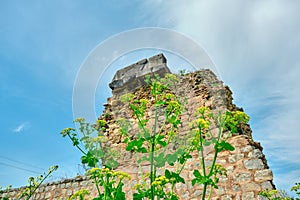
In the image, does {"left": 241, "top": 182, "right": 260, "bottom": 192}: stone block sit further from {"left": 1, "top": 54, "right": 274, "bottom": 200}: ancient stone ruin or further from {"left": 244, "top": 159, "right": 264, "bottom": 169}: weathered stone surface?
{"left": 244, "top": 159, "right": 264, "bottom": 169}: weathered stone surface

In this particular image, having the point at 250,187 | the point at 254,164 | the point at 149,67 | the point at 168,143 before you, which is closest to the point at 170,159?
the point at 168,143

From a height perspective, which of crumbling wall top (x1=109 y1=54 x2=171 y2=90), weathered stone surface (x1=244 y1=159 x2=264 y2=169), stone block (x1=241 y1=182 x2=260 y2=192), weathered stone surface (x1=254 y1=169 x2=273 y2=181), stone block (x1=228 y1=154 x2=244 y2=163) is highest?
crumbling wall top (x1=109 y1=54 x2=171 y2=90)

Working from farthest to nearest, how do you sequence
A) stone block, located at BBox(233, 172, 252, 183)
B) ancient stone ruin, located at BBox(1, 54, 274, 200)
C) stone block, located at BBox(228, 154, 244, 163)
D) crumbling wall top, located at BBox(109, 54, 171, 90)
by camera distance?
stone block, located at BBox(228, 154, 244, 163) < stone block, located at BBox(233, 172, 252, 183) < ancient stone ruin, located at BBox(1, 54, 274, 200) < crumbling wall top, located at BBox(109, 54, 171, 90)

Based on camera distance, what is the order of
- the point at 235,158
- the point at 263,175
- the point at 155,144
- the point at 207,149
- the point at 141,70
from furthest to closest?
the point at 207,149 → the point at 235,158 → the point at 263,175 → the point at 141,70 → the point at 155,144

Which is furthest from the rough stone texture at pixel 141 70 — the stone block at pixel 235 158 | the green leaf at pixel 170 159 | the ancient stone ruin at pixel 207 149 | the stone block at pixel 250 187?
the stone block at pixel 250 187

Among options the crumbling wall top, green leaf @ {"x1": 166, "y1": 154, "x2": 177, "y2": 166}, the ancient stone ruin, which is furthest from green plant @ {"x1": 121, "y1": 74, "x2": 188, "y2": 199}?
the ancient stone ruin

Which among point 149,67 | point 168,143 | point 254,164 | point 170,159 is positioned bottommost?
point 170,159

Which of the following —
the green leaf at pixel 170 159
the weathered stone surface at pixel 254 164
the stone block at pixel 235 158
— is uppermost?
the stone block at pixel 235 158

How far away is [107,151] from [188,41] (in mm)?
1287

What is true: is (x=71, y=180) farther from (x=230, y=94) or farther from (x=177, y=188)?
(x=230, y=94)

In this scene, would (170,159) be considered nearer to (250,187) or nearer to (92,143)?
(92,143)

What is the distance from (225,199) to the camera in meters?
4.01

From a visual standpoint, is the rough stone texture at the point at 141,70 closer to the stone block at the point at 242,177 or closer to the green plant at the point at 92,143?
the green plant at the point at 92,143

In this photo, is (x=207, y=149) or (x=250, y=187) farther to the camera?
(x=207, y=149)
